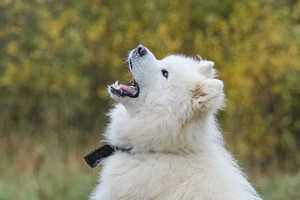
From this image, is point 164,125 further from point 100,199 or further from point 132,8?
point 132,8

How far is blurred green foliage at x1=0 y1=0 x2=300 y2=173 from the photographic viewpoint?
431 inches

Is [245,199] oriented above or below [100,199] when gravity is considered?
below

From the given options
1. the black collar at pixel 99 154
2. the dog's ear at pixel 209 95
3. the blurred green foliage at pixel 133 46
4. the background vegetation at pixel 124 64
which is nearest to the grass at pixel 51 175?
the background vegetation at pixel 124 64

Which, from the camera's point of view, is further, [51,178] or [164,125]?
[51,178]

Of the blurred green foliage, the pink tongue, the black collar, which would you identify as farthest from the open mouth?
the blurred green foliage

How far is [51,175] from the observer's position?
30.2ft

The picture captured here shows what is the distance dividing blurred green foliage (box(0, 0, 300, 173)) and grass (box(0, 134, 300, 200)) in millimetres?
361

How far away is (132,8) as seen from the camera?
11539 millimetres

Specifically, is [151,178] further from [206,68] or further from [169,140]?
[206,68]

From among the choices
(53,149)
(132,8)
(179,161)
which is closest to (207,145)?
(179,161)

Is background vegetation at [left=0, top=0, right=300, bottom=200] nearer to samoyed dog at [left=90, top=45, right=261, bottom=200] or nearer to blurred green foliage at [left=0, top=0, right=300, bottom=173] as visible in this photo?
blurred green foliage at [left=0, top=0, right=300, bottom=173]

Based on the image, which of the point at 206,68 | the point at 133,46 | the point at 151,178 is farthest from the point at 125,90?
the point at 133,46

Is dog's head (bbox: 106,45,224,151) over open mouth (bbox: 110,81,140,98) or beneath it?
beneath

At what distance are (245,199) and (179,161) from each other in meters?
0.58
